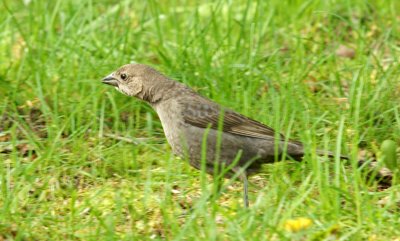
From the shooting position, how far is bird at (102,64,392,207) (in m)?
5.83

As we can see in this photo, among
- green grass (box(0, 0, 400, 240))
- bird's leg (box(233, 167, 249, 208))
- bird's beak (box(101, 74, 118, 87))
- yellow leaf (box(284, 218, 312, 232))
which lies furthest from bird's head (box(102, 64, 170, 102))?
yellow leaf (box(284, 218, 312, 232))

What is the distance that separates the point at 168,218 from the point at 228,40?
2.59 m

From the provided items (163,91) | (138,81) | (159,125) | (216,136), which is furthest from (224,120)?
(159,125)

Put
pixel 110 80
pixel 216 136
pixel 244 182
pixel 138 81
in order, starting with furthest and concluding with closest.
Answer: pixel 110 80 < pixel 138 81 < pixel 216 136 < pixel 244 182

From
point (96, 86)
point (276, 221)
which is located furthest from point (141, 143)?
point (276, 221)

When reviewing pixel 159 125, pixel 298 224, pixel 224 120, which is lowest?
pixel 298 224

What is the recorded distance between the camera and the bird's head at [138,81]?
6.34 meters

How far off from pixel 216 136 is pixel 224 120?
0.15m

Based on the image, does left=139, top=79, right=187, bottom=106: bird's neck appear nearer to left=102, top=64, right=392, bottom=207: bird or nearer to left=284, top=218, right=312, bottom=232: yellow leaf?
left=102, top=64, right=392, bottom=207: bird

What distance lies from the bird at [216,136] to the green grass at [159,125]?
12cm

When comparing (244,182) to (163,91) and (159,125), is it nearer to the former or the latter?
(163,91)

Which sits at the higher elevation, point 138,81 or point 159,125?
point 138,81

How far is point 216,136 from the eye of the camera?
5.97 metres

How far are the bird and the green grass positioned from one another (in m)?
0.12
